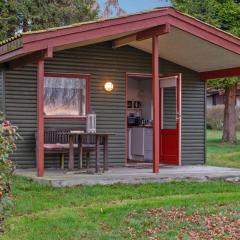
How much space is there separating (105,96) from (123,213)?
5.54 meters

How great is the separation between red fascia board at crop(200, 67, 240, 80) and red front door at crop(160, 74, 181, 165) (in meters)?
1.09

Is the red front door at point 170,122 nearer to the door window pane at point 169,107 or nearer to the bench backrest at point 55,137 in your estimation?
the door window pane at point 169,107

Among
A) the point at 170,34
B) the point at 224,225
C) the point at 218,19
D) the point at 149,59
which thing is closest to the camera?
the point at 224,225

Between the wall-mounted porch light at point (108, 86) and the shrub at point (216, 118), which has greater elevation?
the wall-mounted porch light at point (108, 86)

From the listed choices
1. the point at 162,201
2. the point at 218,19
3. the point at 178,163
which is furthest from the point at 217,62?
the point at 218,19

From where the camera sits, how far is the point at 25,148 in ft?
38.8

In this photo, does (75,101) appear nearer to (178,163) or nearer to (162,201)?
(178,163)

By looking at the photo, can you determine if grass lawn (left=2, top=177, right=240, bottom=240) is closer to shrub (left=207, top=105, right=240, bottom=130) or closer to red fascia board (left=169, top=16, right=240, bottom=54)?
red fascia board (left=169, top=16, right=240, bottom=54)

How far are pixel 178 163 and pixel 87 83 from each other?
281 centimetres

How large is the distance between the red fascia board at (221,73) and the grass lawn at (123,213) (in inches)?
159

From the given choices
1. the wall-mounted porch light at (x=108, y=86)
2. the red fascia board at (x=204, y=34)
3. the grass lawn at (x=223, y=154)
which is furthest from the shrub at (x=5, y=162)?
the grass lawn at (x=223, y=154)

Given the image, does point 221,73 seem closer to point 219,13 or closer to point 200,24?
point 200,24

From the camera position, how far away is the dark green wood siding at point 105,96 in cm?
1180

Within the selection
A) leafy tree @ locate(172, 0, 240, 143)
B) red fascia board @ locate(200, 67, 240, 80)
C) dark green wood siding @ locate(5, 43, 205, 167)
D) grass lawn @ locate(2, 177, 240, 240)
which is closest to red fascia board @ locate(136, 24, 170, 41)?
dark green wood siding @ locate(5, 43, 205, 167)
